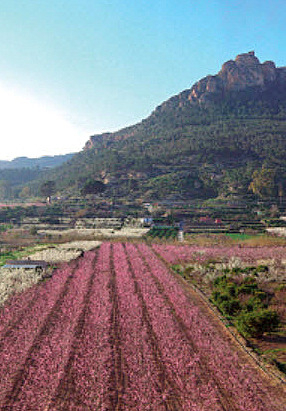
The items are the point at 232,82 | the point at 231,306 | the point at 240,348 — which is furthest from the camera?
the point at 232,82

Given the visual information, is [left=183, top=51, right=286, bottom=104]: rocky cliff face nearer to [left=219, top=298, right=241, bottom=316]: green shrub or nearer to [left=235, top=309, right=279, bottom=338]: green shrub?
[left=219, top=298, right=241, bottom=316]: green shrub

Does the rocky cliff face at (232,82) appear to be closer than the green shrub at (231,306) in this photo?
No

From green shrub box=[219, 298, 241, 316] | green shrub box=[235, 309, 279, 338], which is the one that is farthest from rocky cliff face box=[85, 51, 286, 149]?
green shrub box=[235, 309, 279, 338]

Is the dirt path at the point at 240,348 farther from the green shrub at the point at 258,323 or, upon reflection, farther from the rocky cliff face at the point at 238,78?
the rocky cliff face at the point at 238,78

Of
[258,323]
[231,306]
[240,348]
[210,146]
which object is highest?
[210,146]

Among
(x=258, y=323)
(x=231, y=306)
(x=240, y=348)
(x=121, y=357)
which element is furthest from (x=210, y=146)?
(x=121, y=357)

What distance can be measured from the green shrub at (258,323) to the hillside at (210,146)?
58694 mm

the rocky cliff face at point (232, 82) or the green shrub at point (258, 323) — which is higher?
the rocky cliff face at point (232, 82)

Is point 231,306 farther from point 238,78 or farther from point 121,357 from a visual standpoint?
point 238,78

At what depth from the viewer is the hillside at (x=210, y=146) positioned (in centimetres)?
7538

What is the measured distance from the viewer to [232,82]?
138125mm

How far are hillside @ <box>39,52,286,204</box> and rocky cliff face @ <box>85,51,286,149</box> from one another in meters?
0.44

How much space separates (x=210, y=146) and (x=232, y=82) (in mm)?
65299

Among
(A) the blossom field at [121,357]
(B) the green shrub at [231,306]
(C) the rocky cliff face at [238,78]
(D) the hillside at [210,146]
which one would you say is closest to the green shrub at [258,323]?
(A) the blossom field at [121,357]
